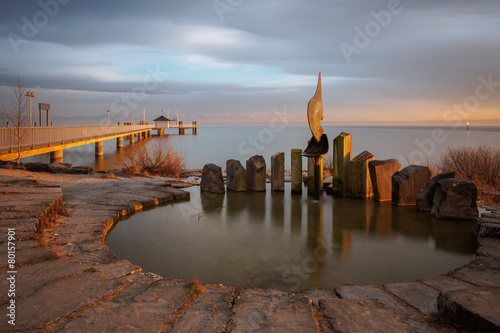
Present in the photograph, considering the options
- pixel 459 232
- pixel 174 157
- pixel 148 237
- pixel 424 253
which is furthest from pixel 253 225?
pixel 174 157

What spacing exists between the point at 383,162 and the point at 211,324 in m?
4.85

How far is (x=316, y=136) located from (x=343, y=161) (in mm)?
828

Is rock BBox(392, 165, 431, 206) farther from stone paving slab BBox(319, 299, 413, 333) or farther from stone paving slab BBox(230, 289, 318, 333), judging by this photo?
stone paving slab BBox(230, 289, 318, 333)

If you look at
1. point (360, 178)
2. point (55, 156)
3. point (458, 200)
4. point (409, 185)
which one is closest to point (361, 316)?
point (458, 200)

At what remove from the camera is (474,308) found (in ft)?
5.97

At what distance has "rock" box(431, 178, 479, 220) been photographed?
4.63m

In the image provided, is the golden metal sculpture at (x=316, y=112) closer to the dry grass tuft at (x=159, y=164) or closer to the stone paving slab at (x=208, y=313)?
the stone paving slab at (x=208, y=313)

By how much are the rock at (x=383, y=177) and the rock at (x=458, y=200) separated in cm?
117

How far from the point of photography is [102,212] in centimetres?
463

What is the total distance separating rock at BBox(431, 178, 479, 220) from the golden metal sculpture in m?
2.04

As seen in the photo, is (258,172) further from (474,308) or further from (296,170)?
(474,308)

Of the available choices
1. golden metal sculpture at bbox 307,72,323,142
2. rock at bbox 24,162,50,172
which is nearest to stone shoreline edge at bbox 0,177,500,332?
golden metal sculpture at bbox 307,72,323,142

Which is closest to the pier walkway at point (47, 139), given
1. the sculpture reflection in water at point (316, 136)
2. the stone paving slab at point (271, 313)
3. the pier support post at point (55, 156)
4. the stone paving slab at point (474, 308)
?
the pier support post at point (55, 156)

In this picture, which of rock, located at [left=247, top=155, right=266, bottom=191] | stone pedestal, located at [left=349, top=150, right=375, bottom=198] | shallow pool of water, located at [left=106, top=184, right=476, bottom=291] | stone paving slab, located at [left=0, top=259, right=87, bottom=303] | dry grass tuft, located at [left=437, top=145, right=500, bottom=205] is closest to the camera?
stone paving slab, located at [left=0, top=259, right=87, bottom=303]
